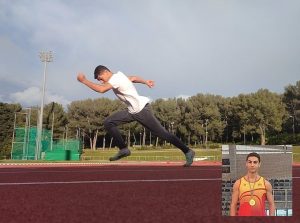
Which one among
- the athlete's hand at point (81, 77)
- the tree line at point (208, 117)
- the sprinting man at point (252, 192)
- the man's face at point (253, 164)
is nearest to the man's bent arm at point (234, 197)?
the sprinting man at point (252, 192)

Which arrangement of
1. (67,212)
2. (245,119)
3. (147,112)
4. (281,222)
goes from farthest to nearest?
(245,119)
(147,112)
(67,212)
(281,222)

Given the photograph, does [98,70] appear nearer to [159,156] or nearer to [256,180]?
[256,180]

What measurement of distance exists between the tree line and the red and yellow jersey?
74.8 meters

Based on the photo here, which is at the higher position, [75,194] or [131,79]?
[131,79]

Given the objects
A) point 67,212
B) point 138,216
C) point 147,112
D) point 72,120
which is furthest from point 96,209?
point 72,120

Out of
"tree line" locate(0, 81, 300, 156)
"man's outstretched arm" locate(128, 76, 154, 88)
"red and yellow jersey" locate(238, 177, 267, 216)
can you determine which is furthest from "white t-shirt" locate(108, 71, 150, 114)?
"tree line" locate(0, 81, 300, 156)

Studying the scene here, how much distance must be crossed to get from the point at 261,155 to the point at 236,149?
0.16 metres

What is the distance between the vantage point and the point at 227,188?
2438 mm

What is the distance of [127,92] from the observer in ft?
14.7

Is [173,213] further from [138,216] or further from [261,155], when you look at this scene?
[261,155]

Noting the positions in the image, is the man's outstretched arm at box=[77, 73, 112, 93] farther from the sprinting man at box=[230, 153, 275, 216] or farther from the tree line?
the tree line

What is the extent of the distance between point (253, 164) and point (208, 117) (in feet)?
288

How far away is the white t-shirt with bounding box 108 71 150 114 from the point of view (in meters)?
4.43

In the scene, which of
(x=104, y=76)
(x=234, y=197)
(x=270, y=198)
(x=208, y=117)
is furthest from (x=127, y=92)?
(x=208, y=117)
